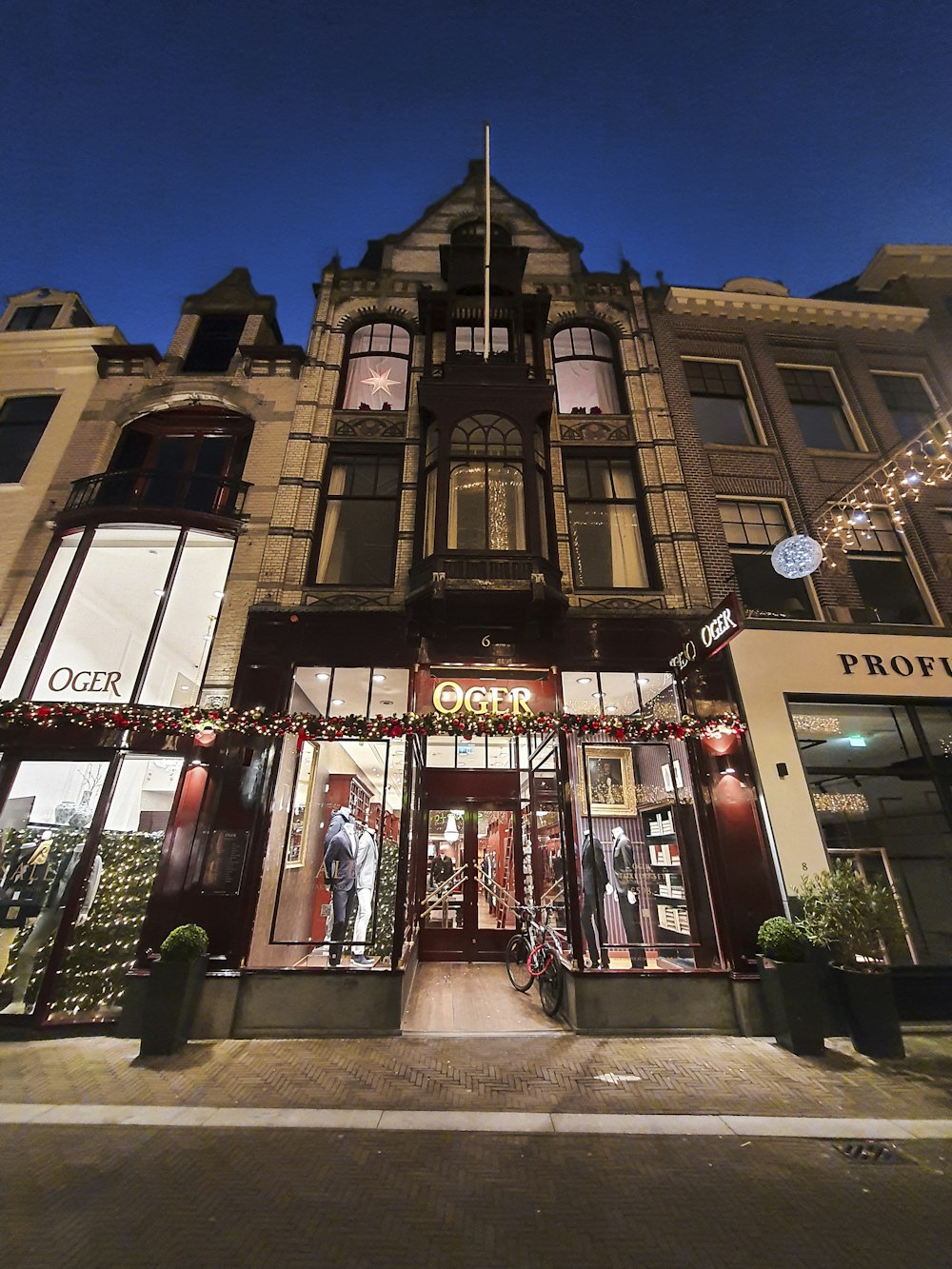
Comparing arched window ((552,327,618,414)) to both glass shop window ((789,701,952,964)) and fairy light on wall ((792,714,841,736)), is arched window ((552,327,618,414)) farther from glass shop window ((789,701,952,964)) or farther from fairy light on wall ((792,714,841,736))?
glass shop window ((789,701,952,964))

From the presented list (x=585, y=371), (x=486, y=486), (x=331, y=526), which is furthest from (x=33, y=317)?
(x=585, y=371)

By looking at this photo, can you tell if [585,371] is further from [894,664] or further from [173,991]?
[173,991]

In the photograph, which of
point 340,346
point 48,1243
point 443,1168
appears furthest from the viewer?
point 340,346

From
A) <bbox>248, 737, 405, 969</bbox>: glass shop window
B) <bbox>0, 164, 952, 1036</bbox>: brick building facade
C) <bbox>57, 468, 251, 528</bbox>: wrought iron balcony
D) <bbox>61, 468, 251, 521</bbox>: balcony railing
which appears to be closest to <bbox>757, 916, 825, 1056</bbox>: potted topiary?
<bbox>0, 164, 952, 1036</bbox>: brick building facade

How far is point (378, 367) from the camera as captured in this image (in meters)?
12.8

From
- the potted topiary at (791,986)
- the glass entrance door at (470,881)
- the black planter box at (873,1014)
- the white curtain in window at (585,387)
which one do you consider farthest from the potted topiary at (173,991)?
the white curtain in window at (585,387)

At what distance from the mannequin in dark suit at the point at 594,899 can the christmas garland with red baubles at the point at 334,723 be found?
193 cm

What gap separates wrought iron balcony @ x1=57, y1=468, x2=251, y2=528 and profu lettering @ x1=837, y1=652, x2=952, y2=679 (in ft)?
39.0

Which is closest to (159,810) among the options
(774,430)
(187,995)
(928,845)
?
(187,995)

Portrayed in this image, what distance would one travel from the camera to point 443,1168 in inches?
160

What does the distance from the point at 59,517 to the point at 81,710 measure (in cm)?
472

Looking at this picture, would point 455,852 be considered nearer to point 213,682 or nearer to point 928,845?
point 213,682

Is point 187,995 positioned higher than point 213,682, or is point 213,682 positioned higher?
point 213,682

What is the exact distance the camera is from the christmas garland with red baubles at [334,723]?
25.5 feet
